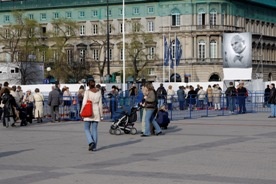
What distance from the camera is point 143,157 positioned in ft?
62.7

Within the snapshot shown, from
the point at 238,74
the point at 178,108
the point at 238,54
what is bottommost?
the point at 178,108

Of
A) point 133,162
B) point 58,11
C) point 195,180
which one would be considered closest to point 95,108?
point 133,162

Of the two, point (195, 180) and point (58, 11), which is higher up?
point (58, 11)

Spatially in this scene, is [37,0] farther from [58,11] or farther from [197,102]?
[197,102]

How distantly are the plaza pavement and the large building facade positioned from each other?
77452mm

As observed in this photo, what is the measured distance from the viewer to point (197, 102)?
40000 mm

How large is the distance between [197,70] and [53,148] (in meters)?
89.3

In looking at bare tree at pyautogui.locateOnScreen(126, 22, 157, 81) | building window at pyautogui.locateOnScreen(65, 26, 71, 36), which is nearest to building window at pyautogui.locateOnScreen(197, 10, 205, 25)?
bare tree at pyautogui.locateOnScreen(126, 22, 157, 81)

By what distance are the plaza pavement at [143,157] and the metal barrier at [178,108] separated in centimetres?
537

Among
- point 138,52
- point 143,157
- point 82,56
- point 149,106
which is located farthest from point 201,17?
point 143,157

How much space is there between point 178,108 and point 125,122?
40.7 ft

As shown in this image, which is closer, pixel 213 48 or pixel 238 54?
pixel 238 54

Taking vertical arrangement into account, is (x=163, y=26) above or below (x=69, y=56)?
above

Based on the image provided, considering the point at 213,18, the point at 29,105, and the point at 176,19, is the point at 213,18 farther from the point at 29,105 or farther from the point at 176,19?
the point at 29,105
